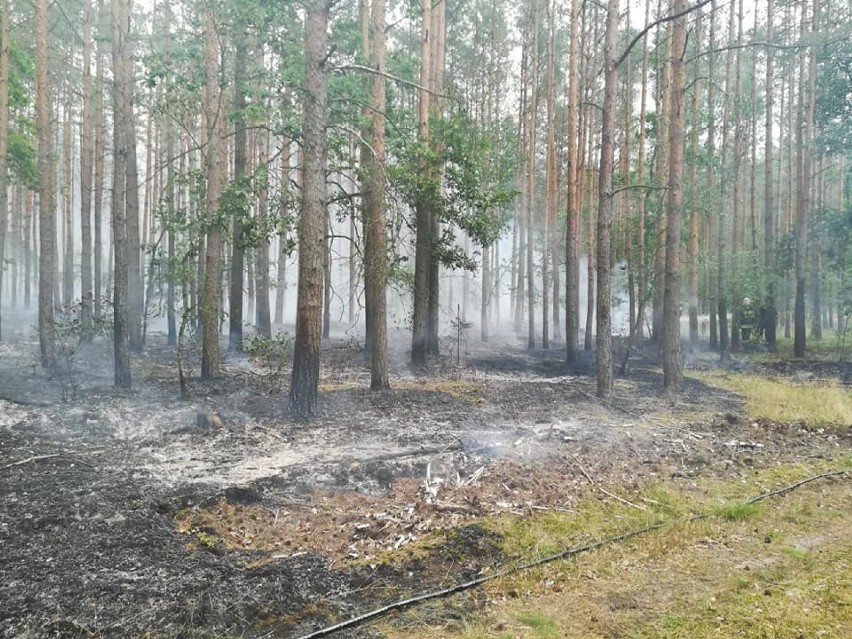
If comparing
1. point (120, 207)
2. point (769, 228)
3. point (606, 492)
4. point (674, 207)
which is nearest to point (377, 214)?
point (120, 207)

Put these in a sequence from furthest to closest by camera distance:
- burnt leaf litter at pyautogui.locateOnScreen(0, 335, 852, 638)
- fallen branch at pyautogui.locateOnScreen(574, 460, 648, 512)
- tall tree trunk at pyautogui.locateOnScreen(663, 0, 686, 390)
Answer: tall tree trunk at pyautogui.locateOnScreen(663, 0, 686, 390) → fallen branch at pyautogui.locateOnScreen(574, 460, 648, 512) → burnt leaf litter at pyautogui.locateOnScreen(0, 335, 852, 638)

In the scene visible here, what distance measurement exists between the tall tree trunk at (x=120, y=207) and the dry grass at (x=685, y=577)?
869 cm

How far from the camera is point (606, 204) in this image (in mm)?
10844

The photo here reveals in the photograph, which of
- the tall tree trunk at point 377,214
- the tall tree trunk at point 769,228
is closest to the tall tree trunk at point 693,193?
the tall tree trunk at point 769,228

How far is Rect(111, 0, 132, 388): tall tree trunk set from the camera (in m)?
10.4

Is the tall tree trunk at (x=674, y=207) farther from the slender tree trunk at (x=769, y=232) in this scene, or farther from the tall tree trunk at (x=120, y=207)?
the slender tree trunk at (x=769, y=232)

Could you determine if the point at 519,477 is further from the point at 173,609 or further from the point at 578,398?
the point at 578,398

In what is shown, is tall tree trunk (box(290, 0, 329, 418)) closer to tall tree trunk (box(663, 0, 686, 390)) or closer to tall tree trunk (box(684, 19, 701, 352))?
tall tree trunk (box(663, 0, 686, 390))

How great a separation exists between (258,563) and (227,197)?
8110 millimetres

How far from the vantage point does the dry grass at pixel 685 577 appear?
362 cm

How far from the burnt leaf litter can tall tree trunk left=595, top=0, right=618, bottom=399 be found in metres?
0.85

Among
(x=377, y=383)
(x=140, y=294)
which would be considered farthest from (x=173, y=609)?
(x=140, y=294)

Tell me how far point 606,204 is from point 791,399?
5829 mm

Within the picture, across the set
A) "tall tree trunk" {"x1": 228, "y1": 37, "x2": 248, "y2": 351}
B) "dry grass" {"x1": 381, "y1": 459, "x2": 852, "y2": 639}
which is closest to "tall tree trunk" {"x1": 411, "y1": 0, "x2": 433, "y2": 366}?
"tall tree trunk" {"x1": 228, "y1": 37, "x2": 248, "y2": 351}
